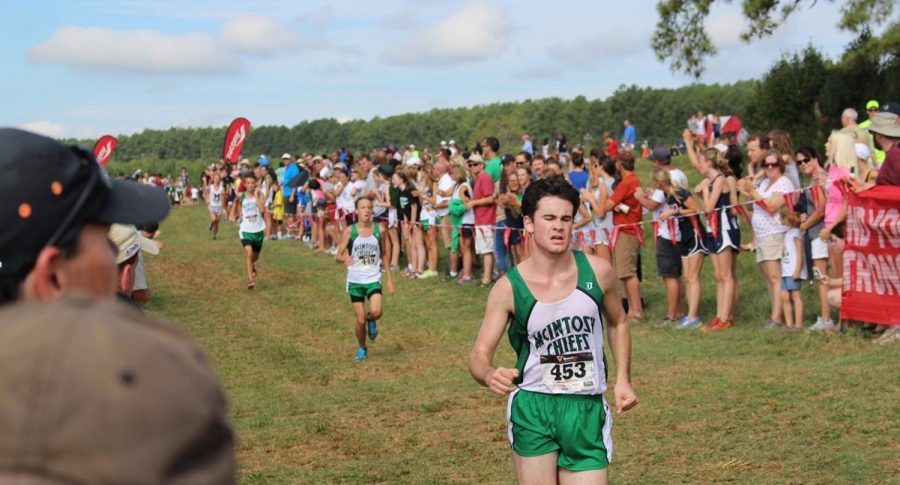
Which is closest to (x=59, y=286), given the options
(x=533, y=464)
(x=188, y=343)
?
(x=188, y=343)

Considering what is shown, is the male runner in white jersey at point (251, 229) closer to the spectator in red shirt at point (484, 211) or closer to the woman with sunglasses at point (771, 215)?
the spectator in red shirt at point (484, 211)

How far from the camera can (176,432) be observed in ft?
4.60

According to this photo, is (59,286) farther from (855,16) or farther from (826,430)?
(855,16)

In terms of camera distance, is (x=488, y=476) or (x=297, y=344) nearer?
(x=488, y=476)

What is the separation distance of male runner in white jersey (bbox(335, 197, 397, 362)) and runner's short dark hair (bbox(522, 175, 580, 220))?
7.54m

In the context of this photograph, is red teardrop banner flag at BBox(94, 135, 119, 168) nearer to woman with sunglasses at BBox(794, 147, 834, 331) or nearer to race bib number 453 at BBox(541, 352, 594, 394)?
woman with sunglasses at BBox(794, 147, 834, 331)

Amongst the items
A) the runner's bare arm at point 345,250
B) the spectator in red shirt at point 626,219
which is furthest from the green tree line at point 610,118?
the spectator in red shirt at point 626,219

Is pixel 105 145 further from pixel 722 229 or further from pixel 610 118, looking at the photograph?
pixel 610 118

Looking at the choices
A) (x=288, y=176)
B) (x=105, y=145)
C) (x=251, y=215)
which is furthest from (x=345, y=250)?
(x=105, y=145)

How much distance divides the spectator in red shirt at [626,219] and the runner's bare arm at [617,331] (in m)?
8.91

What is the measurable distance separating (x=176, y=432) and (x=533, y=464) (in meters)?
4.42

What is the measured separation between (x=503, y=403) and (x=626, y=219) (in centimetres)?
500

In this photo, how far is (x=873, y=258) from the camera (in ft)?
38.1

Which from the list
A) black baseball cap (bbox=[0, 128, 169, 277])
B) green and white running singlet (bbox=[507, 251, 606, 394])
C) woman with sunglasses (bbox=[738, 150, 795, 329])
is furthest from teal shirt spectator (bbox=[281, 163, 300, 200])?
black baseball cap (bbox=[0, 128, 169, 277])
